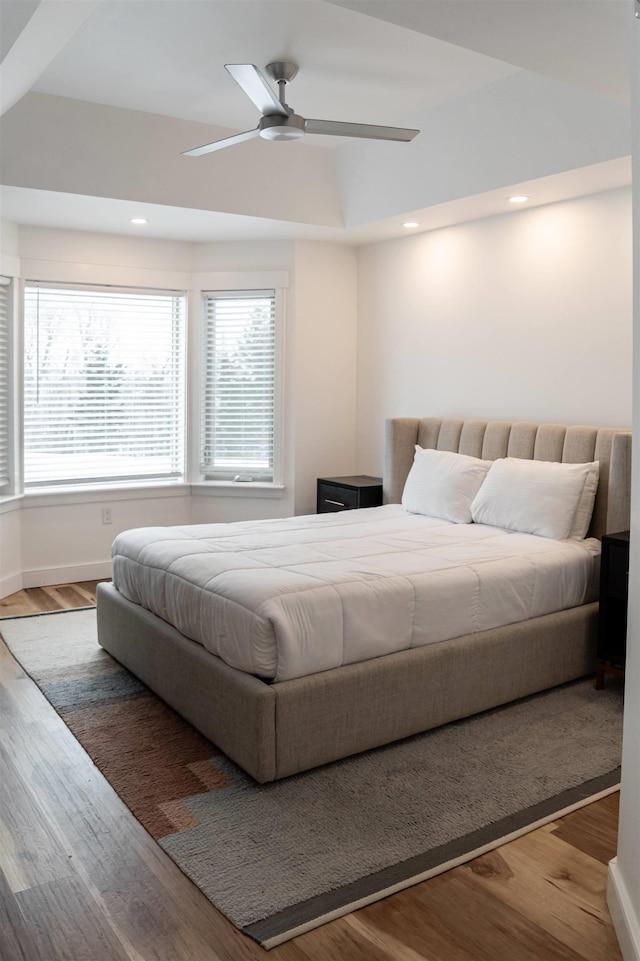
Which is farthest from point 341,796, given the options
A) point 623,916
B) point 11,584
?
point 11,584

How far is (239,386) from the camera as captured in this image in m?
6.03

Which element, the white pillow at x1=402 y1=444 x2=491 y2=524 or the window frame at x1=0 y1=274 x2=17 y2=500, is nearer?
the white pillow at x1=402 y1=444 x2=491 y2=524

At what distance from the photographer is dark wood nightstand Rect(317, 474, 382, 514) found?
5402 mm

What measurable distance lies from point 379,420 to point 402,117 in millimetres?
2150

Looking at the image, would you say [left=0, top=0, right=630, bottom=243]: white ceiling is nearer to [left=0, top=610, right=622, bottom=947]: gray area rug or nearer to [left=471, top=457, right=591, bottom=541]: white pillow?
[left=471, top=457, right=591, bottom=541]: white pillow

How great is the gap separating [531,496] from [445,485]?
62 centimetres

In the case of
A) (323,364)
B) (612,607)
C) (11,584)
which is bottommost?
(11,584)

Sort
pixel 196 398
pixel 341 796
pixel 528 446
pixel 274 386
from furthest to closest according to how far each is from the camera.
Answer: pixel 196 398, pixel 274 386, pixel 528 446, pixel 341 796

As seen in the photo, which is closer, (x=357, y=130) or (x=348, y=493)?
(x=357, y=130)

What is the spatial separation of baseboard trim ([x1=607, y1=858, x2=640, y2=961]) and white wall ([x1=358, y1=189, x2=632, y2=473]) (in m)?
2.54

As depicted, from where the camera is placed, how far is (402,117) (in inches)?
179

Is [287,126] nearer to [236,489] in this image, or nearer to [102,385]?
[102,385]

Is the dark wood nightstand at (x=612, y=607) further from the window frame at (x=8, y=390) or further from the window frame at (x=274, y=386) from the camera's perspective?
the window frame at (x=8, y=390)

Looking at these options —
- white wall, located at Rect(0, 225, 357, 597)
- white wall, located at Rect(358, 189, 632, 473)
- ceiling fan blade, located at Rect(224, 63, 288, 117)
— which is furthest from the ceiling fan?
white wall, located at Rect(0, 225, 357, 597)
